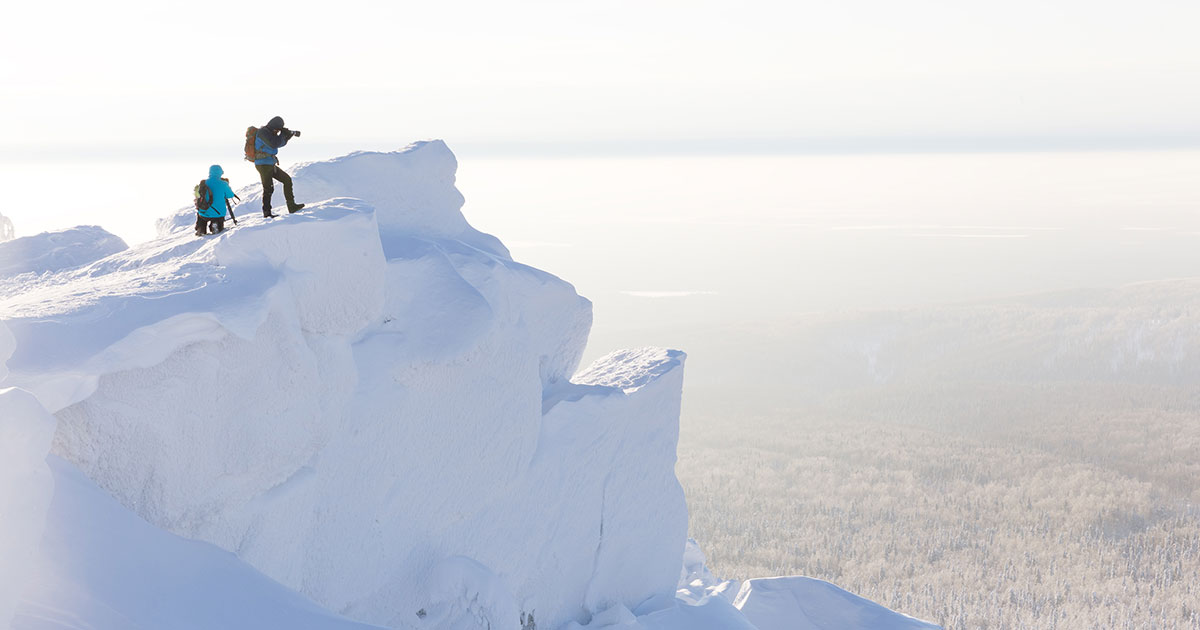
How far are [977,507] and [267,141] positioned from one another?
133 metres

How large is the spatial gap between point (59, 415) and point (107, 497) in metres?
1.17

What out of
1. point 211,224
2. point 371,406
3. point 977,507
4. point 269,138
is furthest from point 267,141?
point 977,507

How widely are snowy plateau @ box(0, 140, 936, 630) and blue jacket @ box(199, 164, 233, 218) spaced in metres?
0.65

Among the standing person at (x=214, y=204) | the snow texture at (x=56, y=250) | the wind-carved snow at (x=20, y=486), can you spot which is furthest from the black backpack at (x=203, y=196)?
the wind-carved snow at (x=20, y=486)

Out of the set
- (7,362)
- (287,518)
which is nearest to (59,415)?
(7,362)

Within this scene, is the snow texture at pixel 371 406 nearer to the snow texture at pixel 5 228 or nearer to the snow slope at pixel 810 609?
the snow slope at pixel 810 609

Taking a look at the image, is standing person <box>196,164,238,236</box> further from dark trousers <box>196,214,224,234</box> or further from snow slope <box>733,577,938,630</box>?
snow slope <box>733,577,938,630</box>

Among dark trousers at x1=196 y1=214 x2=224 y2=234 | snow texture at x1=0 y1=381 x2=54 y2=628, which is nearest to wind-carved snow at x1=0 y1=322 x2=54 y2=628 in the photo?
snow texture at x1=0 y1=381 x2=54 y2=628

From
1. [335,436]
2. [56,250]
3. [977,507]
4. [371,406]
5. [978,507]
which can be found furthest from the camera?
[978,507]

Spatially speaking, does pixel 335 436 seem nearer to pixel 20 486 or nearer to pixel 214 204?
pixel 214 204

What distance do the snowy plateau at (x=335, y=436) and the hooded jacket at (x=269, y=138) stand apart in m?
1.31

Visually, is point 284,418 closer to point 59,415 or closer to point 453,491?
point 59,415

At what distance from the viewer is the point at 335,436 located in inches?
555

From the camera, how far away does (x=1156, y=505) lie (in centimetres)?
12581
